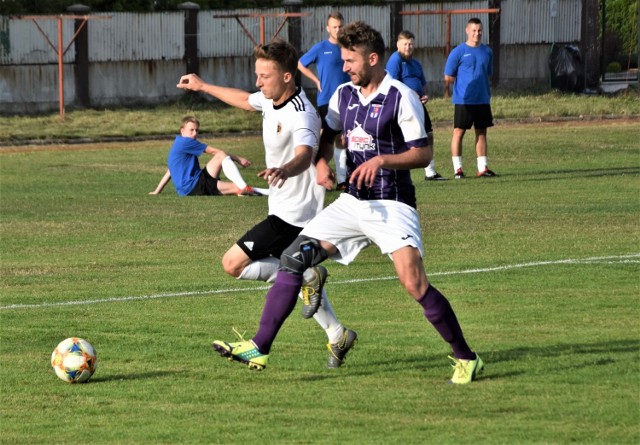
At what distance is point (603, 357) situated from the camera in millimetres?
8359

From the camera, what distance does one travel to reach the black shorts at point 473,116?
20.9 metres

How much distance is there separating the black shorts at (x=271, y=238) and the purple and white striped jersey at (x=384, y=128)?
66 cm

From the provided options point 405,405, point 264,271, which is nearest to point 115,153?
point 264,271

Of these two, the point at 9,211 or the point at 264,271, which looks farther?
the point at 9,211

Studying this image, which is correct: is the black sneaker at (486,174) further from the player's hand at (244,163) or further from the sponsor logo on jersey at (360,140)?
the sponsor logo on jersey at (360,140)

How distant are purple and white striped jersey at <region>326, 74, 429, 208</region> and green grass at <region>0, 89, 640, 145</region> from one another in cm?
2260

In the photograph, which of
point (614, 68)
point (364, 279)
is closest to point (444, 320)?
point (364, 279)

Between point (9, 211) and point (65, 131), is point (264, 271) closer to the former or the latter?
point (9, 211)

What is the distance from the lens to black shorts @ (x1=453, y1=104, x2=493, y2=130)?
822 inches

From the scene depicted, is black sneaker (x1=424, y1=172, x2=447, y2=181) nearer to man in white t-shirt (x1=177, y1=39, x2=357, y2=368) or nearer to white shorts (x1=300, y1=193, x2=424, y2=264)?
man in white t-shirt (x1=177, y1=39, x2=357, y2=368)

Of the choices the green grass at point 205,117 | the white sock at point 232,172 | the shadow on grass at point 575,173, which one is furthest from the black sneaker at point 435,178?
the green grass at point 205,117

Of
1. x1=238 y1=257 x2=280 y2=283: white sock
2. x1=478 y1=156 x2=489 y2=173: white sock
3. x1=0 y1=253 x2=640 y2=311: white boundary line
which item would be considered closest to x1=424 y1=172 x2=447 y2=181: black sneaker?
x1=478 y1=156 x2=489 y2=173: white sock

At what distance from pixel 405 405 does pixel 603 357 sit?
167 centimetres

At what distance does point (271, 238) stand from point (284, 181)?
555 mm
